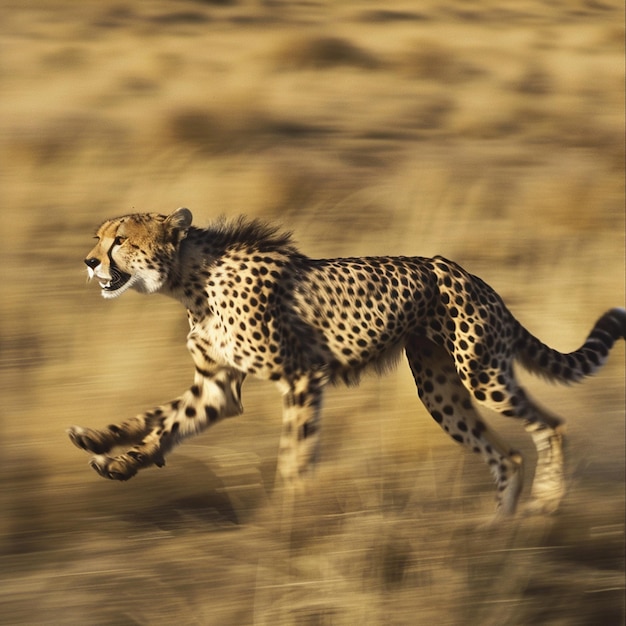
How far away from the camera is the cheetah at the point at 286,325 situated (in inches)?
226

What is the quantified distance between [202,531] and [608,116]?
4.95 m

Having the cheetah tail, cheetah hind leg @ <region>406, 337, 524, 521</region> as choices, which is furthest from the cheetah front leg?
the cheetah tail

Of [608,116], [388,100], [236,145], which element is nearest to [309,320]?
[236,145]

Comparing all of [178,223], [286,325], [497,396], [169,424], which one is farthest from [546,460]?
[178,223]

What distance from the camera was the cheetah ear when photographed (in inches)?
224

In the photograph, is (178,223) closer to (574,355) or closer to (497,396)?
(497,396)

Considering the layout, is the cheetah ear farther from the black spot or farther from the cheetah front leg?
the black spot

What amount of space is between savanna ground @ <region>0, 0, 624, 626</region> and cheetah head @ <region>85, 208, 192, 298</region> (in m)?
1.24

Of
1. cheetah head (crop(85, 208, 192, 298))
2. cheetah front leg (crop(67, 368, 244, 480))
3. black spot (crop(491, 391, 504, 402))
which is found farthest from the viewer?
black spot (crop(491, 391, 504, 402))

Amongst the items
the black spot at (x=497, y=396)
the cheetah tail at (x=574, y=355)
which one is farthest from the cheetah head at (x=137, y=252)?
the cheetah tail at (x=574, y=355)

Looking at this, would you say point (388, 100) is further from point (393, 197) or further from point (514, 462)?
point (514, 462)

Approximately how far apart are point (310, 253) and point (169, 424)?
88.5 inches

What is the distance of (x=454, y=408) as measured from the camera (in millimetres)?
6305

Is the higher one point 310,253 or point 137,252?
point 137,252
